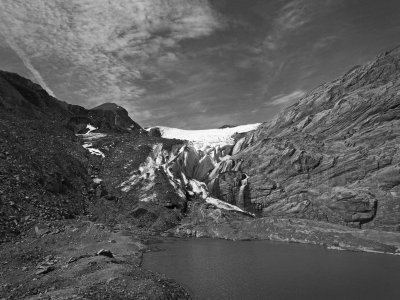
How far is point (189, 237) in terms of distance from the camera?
9912cm

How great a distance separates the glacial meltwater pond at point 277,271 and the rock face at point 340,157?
2459 centimetres

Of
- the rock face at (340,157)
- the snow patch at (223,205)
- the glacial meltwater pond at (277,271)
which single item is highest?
the rock face at (340,157)

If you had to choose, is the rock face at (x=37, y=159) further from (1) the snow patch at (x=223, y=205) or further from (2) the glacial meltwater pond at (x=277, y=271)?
(1) the snow patch at (x=223, y=205)

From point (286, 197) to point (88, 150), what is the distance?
82245 mm

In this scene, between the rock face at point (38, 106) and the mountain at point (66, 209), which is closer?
the mountain at point (66, 209)

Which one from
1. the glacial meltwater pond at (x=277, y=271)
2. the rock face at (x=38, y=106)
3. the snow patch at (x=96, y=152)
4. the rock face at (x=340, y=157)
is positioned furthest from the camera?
the snow patch at (x=96, y=152)

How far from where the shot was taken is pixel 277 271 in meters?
57.2

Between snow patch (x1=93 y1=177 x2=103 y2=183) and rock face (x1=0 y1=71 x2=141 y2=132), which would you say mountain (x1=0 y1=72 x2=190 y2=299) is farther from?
rock face (x1=0 y1=71 x2=141 y2=132)

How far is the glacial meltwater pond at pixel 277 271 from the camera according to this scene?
45.4 metres

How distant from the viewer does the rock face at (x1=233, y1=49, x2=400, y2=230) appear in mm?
96938

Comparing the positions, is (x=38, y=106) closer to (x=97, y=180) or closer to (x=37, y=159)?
(x=97, y=180)

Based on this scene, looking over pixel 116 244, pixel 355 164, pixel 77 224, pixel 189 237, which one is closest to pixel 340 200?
pixel 355 164

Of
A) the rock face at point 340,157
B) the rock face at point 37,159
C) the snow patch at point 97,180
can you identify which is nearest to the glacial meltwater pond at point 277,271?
the rock face at point 340,157

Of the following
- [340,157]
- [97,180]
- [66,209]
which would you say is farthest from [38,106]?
[340,157]
